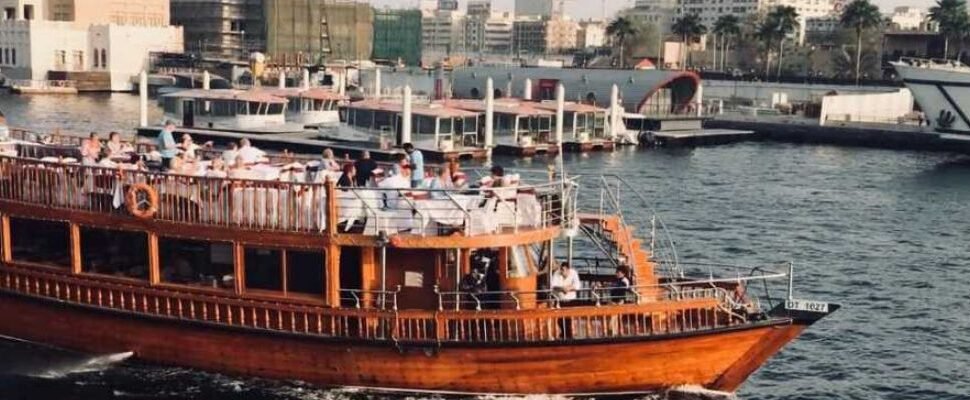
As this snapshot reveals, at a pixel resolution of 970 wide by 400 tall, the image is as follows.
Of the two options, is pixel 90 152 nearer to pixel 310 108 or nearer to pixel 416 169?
pixel 416 169

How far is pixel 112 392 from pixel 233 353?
2.08 metres

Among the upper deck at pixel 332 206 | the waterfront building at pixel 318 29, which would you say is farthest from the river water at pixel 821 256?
the waterfront building at pixel 318 29

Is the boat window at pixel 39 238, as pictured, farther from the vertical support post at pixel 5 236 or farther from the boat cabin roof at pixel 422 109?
the boat cabin roof at pixel 422 109

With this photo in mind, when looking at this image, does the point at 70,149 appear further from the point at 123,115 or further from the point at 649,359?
the point at 123,115

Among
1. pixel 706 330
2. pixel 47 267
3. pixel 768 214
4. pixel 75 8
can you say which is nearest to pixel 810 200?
pixel 768 214

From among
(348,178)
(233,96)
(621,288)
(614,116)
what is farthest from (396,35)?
(621,288)

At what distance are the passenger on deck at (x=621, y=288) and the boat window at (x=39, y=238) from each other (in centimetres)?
919

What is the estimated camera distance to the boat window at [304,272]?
16.7 meters

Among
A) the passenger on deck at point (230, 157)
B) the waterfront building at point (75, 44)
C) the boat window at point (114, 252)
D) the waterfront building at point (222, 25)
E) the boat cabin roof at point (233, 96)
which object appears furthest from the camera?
the waterfront building at point (222, 25)

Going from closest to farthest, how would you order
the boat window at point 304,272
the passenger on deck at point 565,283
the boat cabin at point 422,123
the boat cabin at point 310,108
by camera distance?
the passenger on deck at point 565,283 < the boat window at point 304,272 < the boat cabin at point 422,123 < the boat cabin at point 310,108

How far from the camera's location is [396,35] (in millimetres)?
150875

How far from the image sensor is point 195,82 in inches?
4117

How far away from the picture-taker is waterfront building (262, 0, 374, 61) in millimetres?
131625

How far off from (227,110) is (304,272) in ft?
151
